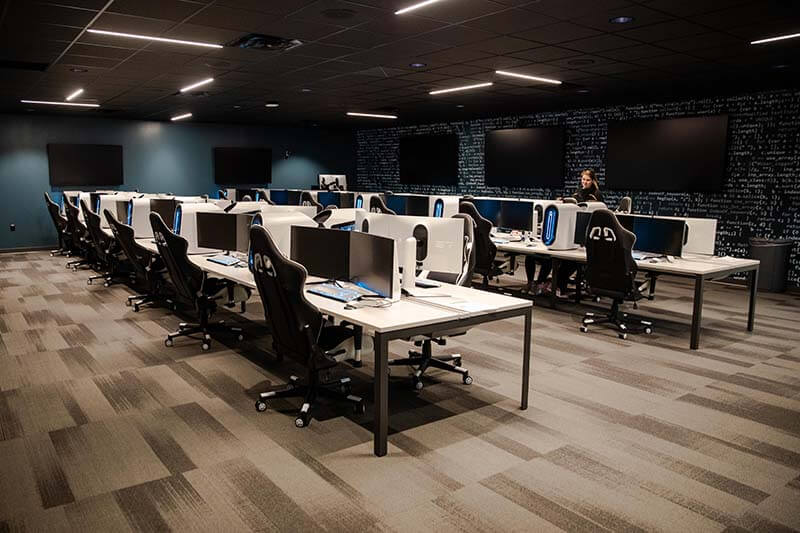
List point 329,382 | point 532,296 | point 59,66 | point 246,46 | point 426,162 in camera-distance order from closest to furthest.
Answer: point 329,382
point 246,46
point 59,66
point 532,296
point 426,162

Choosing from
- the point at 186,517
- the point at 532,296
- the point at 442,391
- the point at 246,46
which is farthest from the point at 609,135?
the point at 186,517

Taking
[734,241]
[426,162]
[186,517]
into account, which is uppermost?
[426,162]

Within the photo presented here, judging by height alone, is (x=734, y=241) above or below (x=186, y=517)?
above

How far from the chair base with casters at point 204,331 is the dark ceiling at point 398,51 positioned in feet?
8.68

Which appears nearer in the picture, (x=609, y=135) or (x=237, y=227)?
(x=237, y=227)

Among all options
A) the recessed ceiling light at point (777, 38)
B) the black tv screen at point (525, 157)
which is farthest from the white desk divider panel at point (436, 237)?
the black tv screen at point (525, 157)

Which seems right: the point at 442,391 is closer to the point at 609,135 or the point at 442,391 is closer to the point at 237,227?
the point at 237,227

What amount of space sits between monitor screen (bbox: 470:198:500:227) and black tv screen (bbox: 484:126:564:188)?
11.7ft

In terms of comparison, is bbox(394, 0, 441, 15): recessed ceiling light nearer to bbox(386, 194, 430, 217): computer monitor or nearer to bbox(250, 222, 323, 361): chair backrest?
bbox(250, 222, 323, 361): chair backrest

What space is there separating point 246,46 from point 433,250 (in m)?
3.21

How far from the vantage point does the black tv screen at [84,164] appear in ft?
41.1

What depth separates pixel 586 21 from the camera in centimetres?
495

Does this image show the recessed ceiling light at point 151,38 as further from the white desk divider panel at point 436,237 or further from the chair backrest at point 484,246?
the chair backrest at point 484,246

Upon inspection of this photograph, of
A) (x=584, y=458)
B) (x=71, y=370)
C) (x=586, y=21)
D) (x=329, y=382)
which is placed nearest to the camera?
(x=584, y=458)
